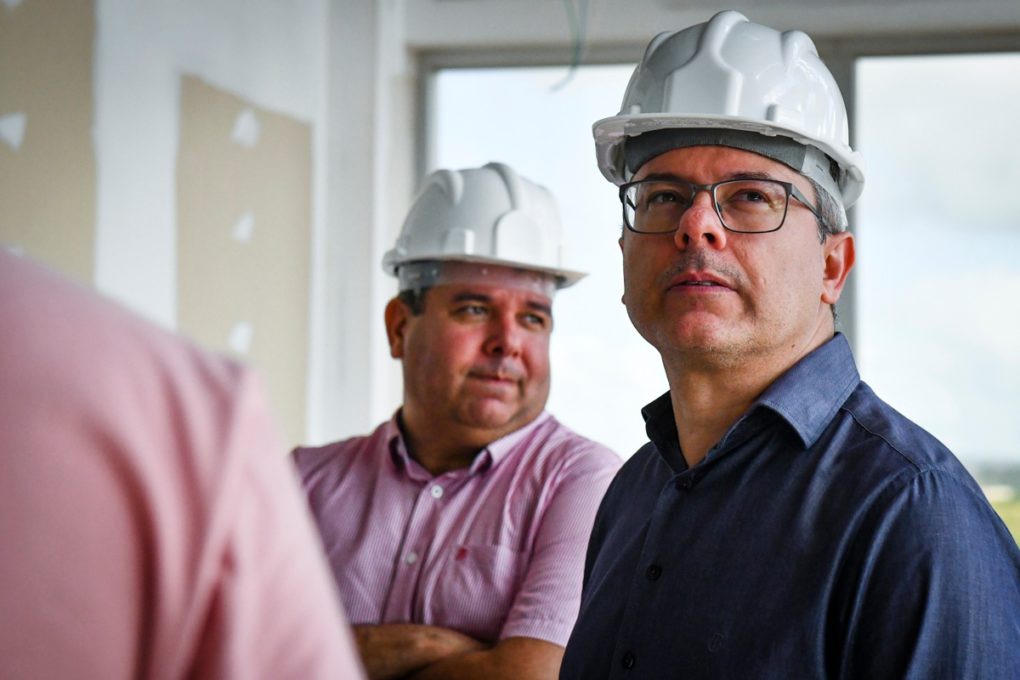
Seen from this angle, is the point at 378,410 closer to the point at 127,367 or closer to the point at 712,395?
the point at 712,395

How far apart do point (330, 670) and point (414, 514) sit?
1.96 m

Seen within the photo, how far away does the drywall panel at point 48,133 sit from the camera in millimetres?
2551

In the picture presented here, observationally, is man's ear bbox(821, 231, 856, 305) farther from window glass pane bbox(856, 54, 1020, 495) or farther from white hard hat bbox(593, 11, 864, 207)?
window glass pane bbox(856, 54, 1020, 495)

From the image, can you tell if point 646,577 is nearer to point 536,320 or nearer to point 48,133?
point 536,320

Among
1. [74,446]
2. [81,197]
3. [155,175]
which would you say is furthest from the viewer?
[155,175]

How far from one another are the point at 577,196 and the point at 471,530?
2.46 meters

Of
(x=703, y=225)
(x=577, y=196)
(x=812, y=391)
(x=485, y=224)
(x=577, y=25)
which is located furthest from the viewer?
(x=577, y=196)

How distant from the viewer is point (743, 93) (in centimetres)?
170

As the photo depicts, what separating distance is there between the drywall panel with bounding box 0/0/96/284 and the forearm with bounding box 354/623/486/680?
1255mm

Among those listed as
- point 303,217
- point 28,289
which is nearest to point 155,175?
point 303,217

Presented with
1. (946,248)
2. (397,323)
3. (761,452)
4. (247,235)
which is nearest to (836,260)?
(761,452)

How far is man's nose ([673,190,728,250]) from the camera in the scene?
1664 mm

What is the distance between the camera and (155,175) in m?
3.16

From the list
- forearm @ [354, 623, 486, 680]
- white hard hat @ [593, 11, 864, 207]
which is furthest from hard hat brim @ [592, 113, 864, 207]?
forearm @ [354, 623, 486, 680]
